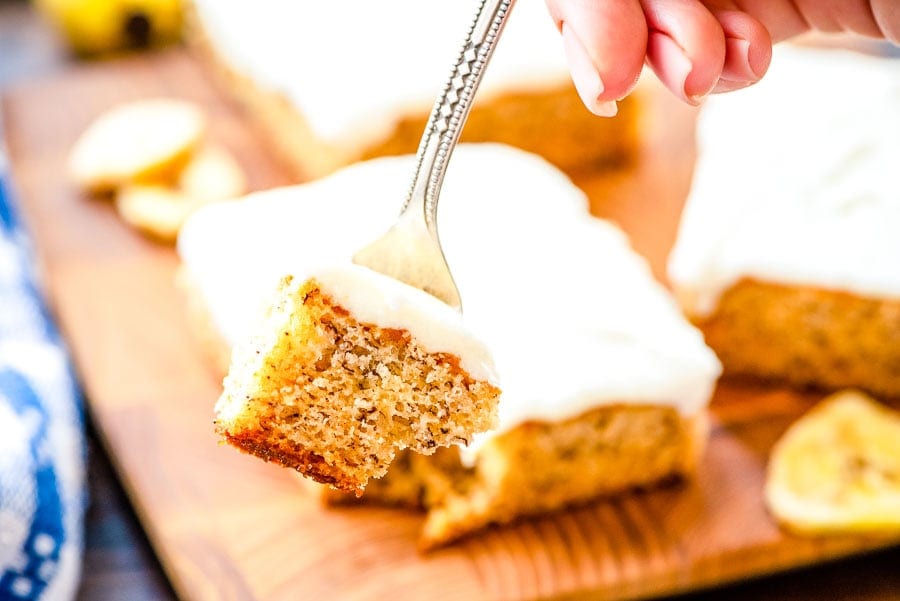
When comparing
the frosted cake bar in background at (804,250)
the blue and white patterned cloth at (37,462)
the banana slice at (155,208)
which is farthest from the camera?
the banana slice at (155,208)

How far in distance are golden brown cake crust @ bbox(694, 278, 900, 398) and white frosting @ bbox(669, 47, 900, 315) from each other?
27mm

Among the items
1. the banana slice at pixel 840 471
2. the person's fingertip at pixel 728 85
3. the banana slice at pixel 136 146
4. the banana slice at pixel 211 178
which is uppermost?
the person's fingertip at pixel 728 85

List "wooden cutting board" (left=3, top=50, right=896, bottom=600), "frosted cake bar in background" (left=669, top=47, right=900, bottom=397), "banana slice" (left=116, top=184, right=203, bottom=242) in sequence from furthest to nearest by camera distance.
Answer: "banana slice" (left=116, top=184, right=203, bottom=242), "frosted cake bar in background" (left=669, top=47, right=900, bottom=397), "wooden cutting board" (left=3, top=50, right=896, bottom=600)

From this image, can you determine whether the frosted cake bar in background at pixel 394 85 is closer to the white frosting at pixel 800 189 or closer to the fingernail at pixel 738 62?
the white frosting at pixel 800 189

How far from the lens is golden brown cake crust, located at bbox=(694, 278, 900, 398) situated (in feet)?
6.20

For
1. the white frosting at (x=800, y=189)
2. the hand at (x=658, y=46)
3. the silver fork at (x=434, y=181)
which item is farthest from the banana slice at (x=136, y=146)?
the hand at (x=658, y=46)

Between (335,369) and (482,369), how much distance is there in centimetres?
14

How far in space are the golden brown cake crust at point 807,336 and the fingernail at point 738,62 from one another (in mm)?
901

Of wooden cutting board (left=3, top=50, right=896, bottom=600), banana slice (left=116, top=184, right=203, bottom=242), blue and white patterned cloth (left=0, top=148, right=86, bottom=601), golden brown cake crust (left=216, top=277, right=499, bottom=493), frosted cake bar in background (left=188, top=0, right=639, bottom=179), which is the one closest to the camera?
golden brown cake crust (left=216, top=277, right=499, bottom=493)

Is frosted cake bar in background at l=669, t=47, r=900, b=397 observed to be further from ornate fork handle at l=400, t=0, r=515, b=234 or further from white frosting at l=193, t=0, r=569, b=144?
ornate fork handle at l=400, t=0, r=515, b=234

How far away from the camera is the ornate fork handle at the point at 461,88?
1.03 metres

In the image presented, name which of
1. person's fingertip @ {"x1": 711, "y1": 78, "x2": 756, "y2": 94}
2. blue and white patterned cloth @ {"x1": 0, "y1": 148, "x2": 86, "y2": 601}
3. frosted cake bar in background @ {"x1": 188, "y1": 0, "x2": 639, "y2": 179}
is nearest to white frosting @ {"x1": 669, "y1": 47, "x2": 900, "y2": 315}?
frosted cake bar in background @ {"x1": 188, "y1": 0, "x2": 639, "y2": 179}

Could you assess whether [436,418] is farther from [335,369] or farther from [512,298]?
[512,298]

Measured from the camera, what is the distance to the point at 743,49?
1067 mm
